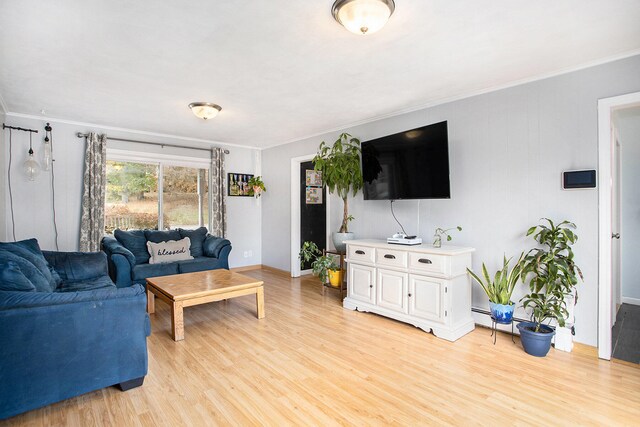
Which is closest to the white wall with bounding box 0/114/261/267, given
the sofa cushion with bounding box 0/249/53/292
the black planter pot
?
the sofa cushion with bounding box 0/249/53/292

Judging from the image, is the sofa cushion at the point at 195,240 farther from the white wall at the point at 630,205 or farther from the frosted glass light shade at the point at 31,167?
the white wall at the point at 630,205

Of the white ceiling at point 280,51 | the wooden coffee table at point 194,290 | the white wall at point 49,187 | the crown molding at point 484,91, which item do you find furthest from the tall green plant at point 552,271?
the white wall at point 49,187

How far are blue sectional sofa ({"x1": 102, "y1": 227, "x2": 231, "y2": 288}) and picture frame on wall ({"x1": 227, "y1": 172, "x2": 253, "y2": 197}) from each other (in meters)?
1.09

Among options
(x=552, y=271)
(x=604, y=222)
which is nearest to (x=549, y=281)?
(x=552, y=271)

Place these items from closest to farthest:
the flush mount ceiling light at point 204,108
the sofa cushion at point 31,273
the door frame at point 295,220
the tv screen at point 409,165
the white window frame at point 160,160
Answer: the sofa cushion at point 31,273
the tv screen at point 409,165
the flush mount ceiling light at point 204,108
the white window frame at point 160,160
the door frame at point 295,220

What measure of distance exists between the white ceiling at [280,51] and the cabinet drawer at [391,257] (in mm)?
1684

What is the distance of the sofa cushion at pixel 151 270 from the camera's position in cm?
413

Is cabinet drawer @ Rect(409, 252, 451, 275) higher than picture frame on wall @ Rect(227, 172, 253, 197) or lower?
lower

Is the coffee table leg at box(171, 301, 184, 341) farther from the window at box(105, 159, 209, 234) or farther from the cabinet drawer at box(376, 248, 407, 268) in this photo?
the window at box(105, 159, 209, 234)

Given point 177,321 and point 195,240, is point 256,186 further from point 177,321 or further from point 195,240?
point 177,321

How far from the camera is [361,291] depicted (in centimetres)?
387

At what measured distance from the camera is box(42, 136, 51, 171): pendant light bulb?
4297 millimetres

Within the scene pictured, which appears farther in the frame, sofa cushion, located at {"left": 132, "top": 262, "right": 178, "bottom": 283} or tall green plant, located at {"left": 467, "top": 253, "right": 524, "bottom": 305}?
sofa cushion, located at {"left": 132, "top": 262, "right": 178, "bottom": 283}

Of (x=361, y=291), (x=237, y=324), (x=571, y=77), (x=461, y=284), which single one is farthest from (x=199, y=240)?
(x=571, y=77)
